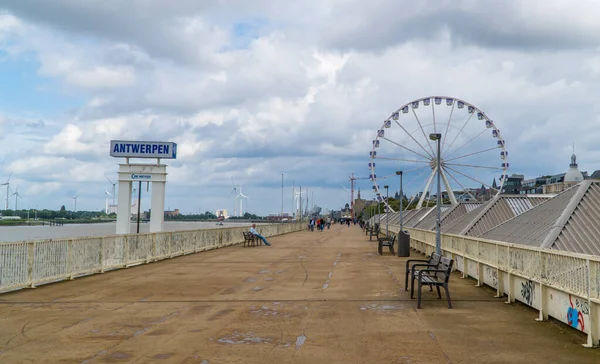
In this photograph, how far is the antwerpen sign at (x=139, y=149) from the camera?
30797 mm

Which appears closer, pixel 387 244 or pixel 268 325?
pixel 268 325

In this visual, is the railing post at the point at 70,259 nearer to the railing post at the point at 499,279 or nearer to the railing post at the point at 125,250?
the railing post at the point at 125,250

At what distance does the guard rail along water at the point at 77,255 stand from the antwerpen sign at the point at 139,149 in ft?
25.9

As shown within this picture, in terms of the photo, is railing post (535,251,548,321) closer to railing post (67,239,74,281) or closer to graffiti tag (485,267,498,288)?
graffiti tag (485,267,498,288)

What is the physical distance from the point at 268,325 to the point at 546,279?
15.1ft

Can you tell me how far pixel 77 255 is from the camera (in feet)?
49.3

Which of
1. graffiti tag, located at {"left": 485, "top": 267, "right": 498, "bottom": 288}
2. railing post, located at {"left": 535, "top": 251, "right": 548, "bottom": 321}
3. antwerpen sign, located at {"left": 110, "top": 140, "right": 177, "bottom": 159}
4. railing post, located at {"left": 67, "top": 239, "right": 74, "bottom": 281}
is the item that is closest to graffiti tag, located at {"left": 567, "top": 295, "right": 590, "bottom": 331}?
railing post, located at {"left": 535, "top": 251, "right": 548, "bottom": 321}

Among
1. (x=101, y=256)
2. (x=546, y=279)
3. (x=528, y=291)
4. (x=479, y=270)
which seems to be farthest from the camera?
(x=101, y=256)

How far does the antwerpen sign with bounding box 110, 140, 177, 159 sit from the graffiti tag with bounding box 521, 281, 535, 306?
24.1m

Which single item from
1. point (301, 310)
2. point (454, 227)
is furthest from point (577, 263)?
point (454, 227)

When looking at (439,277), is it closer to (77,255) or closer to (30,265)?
(30,265)

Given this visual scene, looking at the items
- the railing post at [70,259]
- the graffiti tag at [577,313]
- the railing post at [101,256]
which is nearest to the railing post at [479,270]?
the graffiti tag at [577,313]

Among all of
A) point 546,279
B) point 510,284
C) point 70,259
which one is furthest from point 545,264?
point 70,259

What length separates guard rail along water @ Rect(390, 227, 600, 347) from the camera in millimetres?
7246
